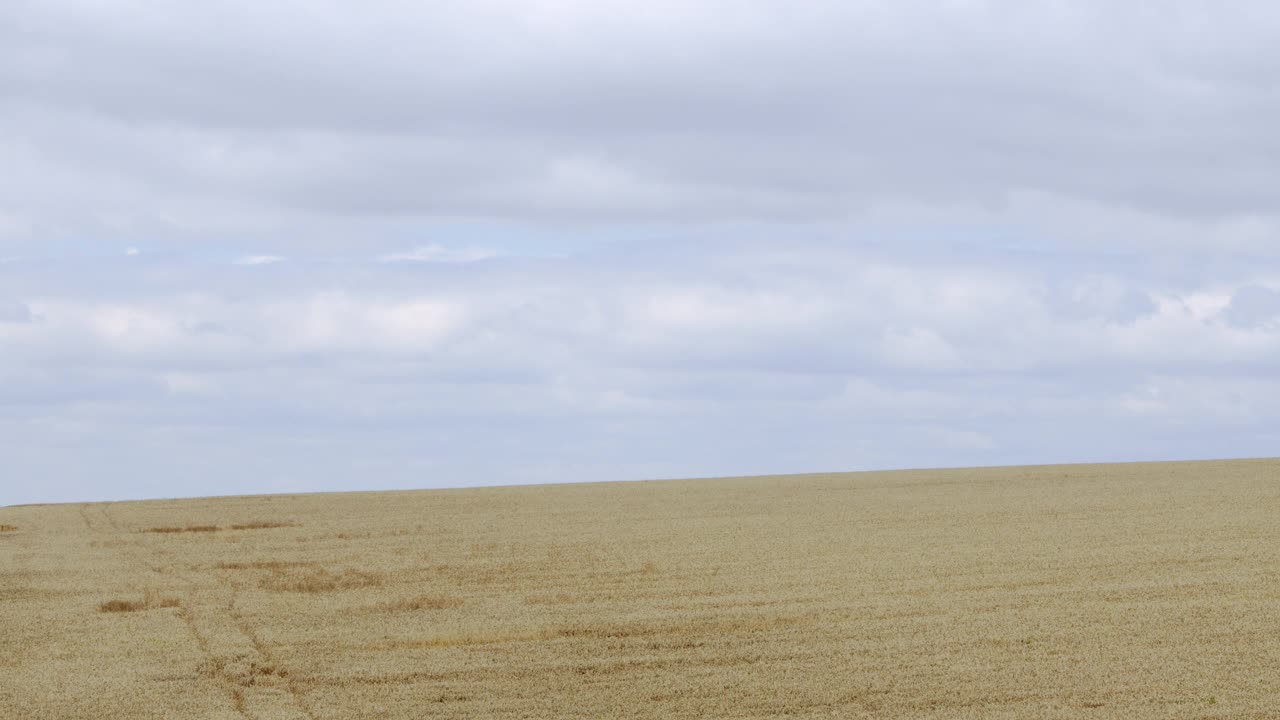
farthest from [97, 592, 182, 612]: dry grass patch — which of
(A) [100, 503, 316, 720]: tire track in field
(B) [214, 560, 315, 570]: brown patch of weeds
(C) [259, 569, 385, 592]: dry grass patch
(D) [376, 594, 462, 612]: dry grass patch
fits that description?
(B) [214, 560, 315, 570]: brown patch of weeds

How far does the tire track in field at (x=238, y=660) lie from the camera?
1684 cm

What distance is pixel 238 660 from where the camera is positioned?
1967 centimetres

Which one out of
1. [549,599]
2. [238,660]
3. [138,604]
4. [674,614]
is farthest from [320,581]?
[674,614]

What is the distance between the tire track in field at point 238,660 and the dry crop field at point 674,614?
0.23ft

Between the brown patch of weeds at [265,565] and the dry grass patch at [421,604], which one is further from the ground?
the brown patch of weeds at [265,565]

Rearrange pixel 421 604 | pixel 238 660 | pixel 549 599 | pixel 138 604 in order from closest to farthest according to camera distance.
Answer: pixel 238 660 → pixel 421 604 → pixel 549 599 → pixel 138 604

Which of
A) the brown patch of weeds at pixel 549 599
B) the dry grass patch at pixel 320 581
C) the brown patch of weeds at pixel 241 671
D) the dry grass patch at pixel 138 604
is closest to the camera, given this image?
the brown patch of weeds at pixel 241 671

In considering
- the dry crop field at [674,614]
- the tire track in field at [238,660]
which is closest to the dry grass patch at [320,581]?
the dry crop field at [674,614]

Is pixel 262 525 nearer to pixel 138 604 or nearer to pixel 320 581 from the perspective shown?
pixel 320 581

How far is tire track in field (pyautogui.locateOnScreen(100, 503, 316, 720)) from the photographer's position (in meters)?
16.8

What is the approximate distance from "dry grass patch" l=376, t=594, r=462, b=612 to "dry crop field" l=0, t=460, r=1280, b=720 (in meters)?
0.08

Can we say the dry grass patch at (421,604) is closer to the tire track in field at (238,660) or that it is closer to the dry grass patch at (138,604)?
the tire track in field at (238,660)

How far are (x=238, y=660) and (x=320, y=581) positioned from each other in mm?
8124

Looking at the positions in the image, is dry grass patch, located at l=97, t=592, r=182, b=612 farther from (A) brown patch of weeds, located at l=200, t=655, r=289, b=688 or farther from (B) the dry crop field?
(A) brown patch of weeds, located at l=200, t=655, r=289, b=688
